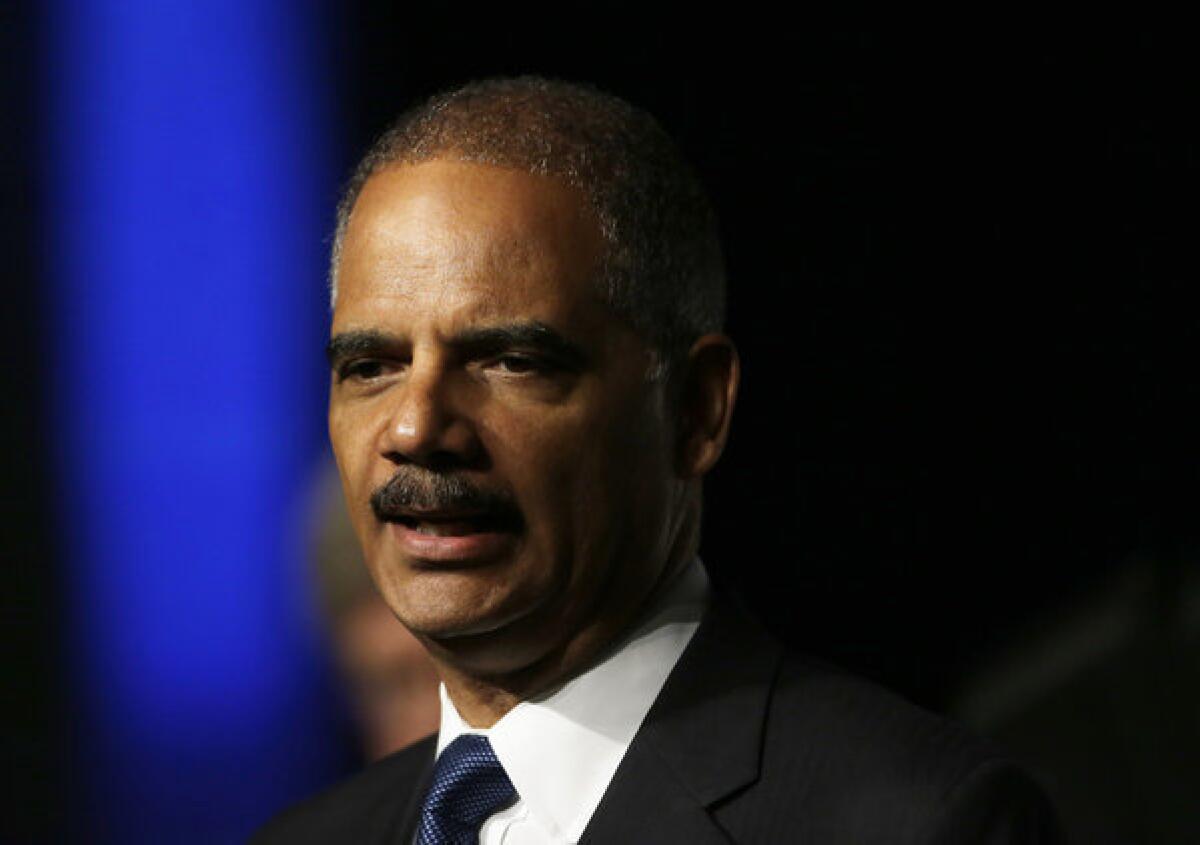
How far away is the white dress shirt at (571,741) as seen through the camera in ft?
6.02

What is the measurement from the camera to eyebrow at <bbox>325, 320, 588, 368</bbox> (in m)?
1.78

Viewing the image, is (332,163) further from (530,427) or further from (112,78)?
(530,427)

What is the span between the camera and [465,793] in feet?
6.21

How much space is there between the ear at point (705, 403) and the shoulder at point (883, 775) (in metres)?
0.24

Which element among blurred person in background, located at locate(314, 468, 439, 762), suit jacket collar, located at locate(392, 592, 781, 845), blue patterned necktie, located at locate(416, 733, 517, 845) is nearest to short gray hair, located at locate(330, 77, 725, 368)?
suit jacket collar, located at locate(392, 592, 781, 845)

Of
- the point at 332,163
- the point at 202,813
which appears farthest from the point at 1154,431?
the point at 202,813

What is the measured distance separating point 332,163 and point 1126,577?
4.60 feet

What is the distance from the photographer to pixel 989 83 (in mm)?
2682

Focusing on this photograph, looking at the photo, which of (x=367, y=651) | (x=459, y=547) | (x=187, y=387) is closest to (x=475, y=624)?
(x=459, y=547)

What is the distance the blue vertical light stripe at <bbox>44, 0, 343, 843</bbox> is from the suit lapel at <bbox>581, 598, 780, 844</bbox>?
1392 millimetres

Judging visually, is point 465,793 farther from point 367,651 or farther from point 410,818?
point 367,651

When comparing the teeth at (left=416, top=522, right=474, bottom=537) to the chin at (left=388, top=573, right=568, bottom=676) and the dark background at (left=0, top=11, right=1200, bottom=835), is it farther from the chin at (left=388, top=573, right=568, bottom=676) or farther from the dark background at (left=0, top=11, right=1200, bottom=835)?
the dark background at (left=0, top=11, right=1200, bottom=835)

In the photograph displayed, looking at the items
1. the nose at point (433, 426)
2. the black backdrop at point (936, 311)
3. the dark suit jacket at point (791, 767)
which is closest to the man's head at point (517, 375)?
the nose at point (433, 426)

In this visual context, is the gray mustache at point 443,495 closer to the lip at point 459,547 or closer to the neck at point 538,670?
the lip at point 459,547
